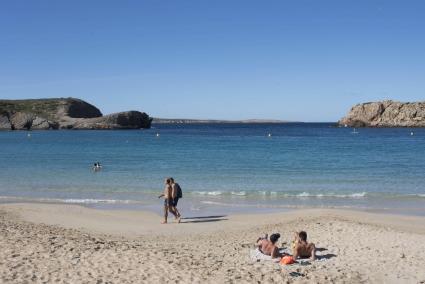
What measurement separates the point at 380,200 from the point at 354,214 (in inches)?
212

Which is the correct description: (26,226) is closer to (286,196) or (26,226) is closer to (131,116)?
(286,196)

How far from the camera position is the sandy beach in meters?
10.5

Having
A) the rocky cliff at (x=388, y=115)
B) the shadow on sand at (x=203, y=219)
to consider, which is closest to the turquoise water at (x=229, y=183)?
the shadow on sand at (x=203, y=219)

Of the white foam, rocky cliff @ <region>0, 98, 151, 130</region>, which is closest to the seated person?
the white foam

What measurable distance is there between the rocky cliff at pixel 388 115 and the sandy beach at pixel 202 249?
13640 centimetres

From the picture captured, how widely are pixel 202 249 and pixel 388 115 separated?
14689 centimetres

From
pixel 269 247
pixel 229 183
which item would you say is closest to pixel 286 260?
pixel 269 247

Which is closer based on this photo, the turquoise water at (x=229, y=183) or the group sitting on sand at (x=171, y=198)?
the group sitting on sand at (x=171, y=198)

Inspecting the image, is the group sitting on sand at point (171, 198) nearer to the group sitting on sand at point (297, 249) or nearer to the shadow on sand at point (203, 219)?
the shadow on sand at point (203, 219)

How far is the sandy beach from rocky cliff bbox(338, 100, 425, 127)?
136403mm

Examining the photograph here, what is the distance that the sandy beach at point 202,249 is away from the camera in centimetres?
1047

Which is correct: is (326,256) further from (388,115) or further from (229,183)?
(388,115)

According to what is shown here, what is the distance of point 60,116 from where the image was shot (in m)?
149

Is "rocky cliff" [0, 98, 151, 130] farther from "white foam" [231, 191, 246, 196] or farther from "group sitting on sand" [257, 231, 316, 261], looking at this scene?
"group sitting on sand" [257, 231, 316, 261]
